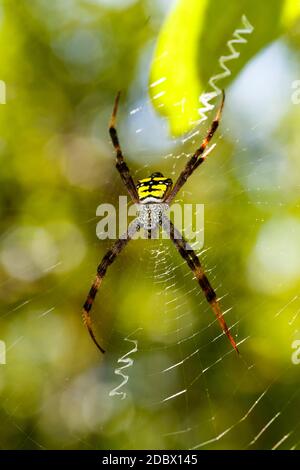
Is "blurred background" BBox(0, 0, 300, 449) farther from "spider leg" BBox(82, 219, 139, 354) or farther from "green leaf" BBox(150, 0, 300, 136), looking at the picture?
"green leaf" BBox(150, 0, 300, 136)

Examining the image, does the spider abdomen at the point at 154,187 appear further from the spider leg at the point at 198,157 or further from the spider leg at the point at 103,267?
the spider leg at the point at 103,267

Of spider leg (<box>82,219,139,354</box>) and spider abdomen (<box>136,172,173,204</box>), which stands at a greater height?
spider abdomen (<box>136,172,173,204</box>)

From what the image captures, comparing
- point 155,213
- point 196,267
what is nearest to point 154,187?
point 155,213

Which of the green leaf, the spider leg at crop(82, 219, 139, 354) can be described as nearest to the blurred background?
the spider leg at crop(82, 219, 139, 354)

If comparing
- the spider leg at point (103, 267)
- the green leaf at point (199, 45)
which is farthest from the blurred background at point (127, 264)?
the green leaf at point (199, 45)

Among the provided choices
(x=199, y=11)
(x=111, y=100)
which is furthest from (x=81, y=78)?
(x=199, y=11)

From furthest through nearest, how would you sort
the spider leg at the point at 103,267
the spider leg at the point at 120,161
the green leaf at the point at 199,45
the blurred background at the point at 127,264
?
1. the spider leg at the point at 103,267
2. the spider leg at the point at 120,161
3. the blurred background at the point at 127,264
4. the green leaf at the point at 199,45
